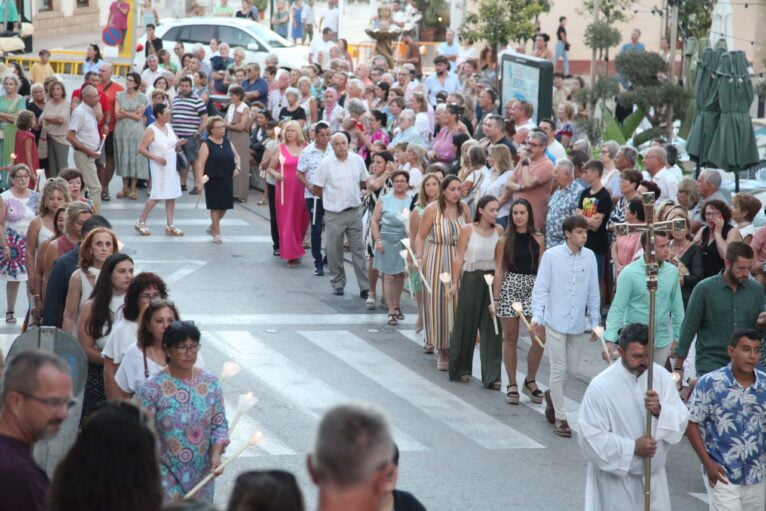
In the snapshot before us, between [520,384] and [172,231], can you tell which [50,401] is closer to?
[520,384]

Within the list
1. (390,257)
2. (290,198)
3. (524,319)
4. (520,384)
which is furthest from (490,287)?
(290,198)

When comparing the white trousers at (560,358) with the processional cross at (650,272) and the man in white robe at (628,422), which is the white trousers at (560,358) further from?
the man in white robe at (628,422)

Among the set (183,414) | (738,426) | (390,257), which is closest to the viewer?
(183,414)

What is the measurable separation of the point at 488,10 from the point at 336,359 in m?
17.6

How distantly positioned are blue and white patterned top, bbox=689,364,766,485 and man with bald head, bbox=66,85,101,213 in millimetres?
13238

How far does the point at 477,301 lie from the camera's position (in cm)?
1356

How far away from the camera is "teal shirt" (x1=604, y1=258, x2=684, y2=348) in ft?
37.2

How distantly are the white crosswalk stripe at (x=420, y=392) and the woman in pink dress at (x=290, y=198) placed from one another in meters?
3.46

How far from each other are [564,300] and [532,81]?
9.20 m

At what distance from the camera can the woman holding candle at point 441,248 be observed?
14156 millimetres

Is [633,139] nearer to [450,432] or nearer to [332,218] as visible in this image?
[332,218]

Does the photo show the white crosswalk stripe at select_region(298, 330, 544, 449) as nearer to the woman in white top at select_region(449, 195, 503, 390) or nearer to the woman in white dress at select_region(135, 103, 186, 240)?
the woman in white top at select_region(449, 195, 503, 390)

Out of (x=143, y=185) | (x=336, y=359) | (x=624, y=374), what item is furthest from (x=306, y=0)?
(x=624, y=374)

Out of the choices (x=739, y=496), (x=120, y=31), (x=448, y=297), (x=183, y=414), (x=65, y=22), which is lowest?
(x=739, y=496)
